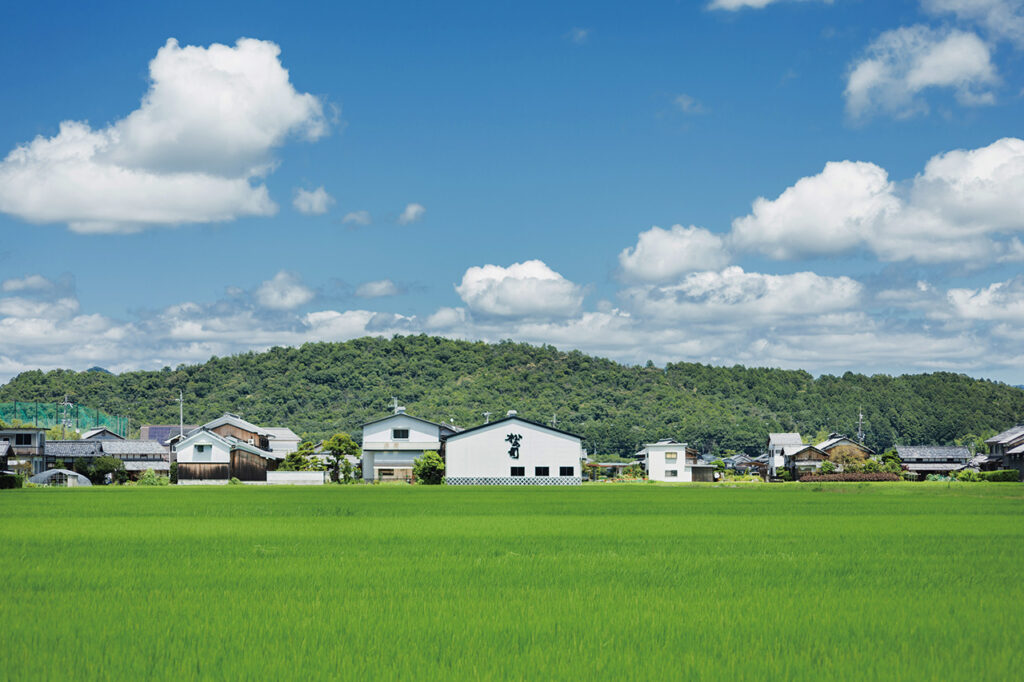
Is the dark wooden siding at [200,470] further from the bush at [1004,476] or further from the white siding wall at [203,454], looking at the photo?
the bush at [1004,476]

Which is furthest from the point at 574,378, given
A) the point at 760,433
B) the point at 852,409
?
the point at 852,409

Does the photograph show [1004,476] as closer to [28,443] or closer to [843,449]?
[843,449]

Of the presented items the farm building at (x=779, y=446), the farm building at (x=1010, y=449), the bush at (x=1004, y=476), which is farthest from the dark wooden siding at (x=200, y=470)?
the farm building at (x=1010, y=449)

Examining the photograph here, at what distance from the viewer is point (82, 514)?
26484mm

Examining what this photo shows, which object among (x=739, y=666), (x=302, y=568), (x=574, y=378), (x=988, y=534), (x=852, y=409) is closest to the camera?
(x=739, y=666)

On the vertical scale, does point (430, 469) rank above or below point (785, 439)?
below

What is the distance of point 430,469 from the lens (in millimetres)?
66062

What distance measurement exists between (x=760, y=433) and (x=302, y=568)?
133 metres

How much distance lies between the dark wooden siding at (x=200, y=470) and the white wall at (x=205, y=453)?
0.22m

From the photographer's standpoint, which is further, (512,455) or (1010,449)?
(1010,449)

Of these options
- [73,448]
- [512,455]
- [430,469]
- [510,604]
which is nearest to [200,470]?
[430,469]

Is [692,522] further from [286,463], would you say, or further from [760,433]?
[760,433]

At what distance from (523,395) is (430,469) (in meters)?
59.0

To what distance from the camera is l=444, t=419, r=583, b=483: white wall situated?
66.0 m
